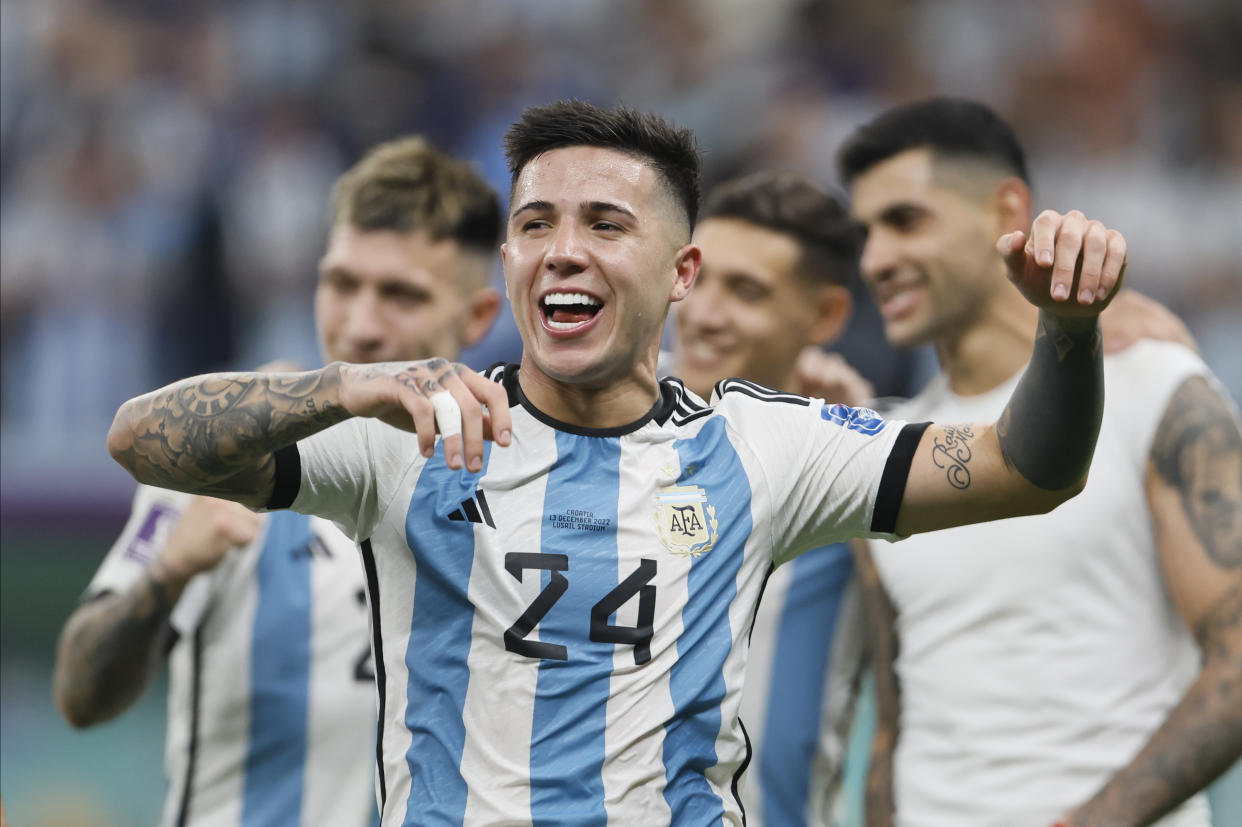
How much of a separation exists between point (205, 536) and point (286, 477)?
1180mm

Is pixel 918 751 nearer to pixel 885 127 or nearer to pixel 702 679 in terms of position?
pixel 702 679

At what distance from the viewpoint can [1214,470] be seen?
373cm

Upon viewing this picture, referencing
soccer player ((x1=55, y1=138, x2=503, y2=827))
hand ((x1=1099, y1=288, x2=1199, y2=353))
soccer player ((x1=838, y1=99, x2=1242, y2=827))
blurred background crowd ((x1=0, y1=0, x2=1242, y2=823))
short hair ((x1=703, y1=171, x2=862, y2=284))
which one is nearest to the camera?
soccer player ((x1=838, y1=99, x2=1242, y2=827))

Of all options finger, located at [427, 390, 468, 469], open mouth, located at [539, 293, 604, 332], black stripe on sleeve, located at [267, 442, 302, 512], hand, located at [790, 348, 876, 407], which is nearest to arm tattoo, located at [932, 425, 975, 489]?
open mouth, located at [539, 293, 604, 332]

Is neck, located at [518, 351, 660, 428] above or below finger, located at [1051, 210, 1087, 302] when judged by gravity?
below

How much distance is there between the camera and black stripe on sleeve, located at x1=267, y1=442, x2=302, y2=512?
2643mm

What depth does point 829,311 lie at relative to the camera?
5.18 metres

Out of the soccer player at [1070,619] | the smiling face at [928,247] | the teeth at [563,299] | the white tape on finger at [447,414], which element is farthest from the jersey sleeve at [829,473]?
the smiling face at [928,247]

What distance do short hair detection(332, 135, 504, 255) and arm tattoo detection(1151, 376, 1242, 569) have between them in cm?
220

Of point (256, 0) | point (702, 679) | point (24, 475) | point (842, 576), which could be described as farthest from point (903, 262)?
point (256, 0)

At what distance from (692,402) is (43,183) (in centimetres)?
664

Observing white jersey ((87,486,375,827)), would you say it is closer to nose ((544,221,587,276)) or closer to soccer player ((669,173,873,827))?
soccer player ((669,173,873,827))

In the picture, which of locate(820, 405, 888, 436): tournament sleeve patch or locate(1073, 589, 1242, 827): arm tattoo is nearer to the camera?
locate(820, 405, 888, 436): tournament sleeve patch

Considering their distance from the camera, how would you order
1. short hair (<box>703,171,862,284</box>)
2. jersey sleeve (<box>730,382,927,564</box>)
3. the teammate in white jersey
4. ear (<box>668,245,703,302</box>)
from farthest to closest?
short hair (<box>703,171,862,284</box>) < ear (<box>668,245,703,302</box>) < jersey sleeve (<box>730,382,927,564</box>) < the teammate in white jersey
